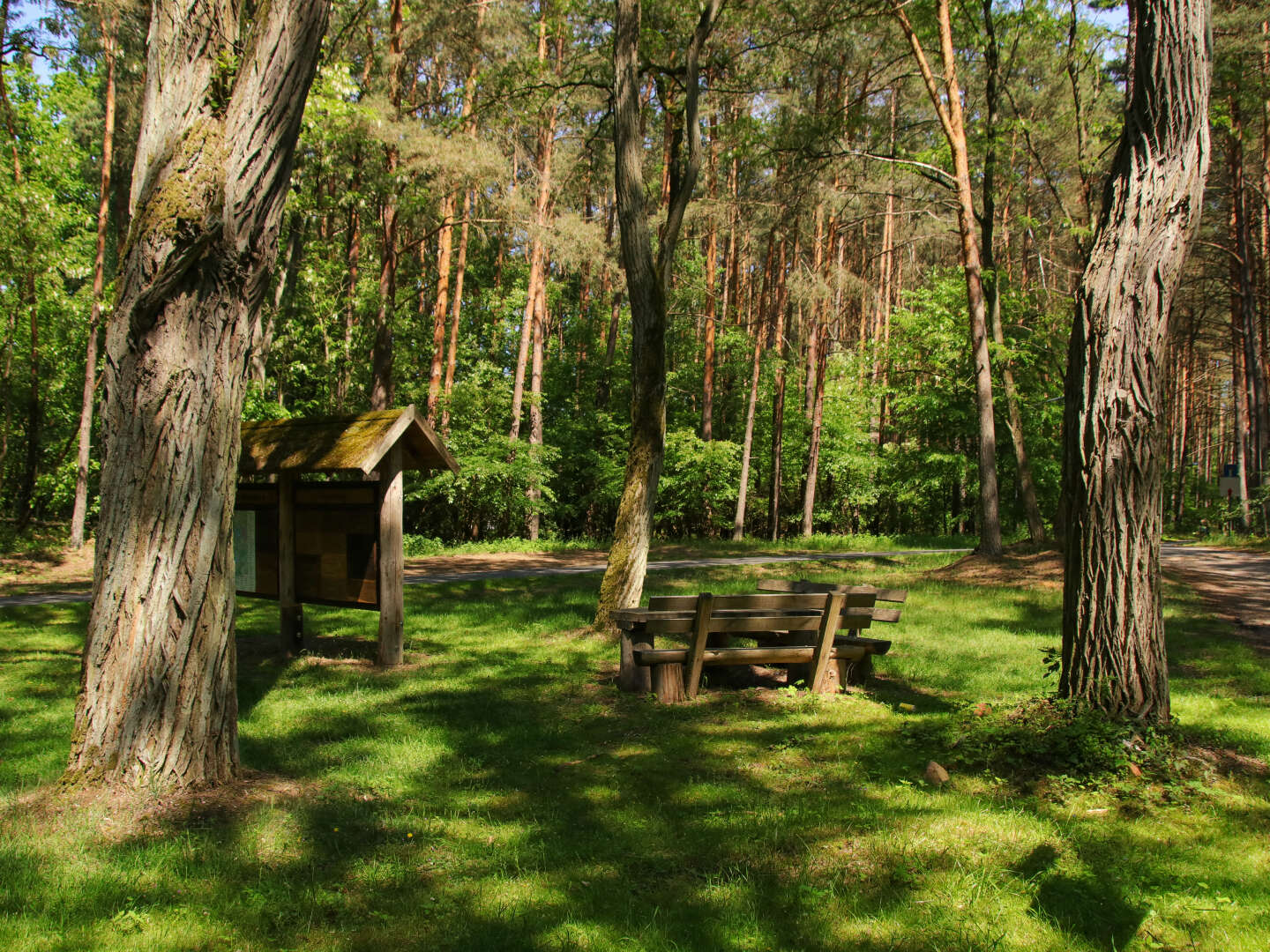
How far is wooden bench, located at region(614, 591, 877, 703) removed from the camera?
6.84m

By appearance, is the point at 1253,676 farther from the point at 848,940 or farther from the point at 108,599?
the point at 108,599

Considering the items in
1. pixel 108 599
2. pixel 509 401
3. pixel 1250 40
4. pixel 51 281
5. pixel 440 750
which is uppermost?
pixel 1250 40

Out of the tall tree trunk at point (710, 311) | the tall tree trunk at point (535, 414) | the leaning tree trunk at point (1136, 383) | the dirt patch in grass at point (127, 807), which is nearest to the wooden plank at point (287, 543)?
the dirt patch in grass at point (127, 807)

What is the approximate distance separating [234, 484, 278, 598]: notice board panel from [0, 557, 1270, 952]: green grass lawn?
1.76 meters

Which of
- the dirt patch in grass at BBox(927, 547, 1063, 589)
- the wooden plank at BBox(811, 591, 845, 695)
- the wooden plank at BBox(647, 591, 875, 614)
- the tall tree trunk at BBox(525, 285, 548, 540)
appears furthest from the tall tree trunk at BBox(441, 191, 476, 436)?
the wooden plank at BBox(811, 591, 845, 695)

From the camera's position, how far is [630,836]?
4.42 metres

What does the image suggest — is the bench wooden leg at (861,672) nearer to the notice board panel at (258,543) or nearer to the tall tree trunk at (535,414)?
the notice board panel at (258,543)

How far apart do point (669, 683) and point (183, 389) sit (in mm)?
4220

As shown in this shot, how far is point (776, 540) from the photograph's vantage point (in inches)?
1061

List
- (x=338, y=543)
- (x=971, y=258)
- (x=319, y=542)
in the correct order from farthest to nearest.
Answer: (x=971, y=258), (x=319, y=542), (x=338, y=543)

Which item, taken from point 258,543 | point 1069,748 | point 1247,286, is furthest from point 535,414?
point 1069,748

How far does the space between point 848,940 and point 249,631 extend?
9.27m

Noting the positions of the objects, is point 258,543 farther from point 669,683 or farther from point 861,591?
point 861,591

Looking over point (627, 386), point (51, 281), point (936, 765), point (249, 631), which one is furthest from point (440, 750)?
point (627, 386)
